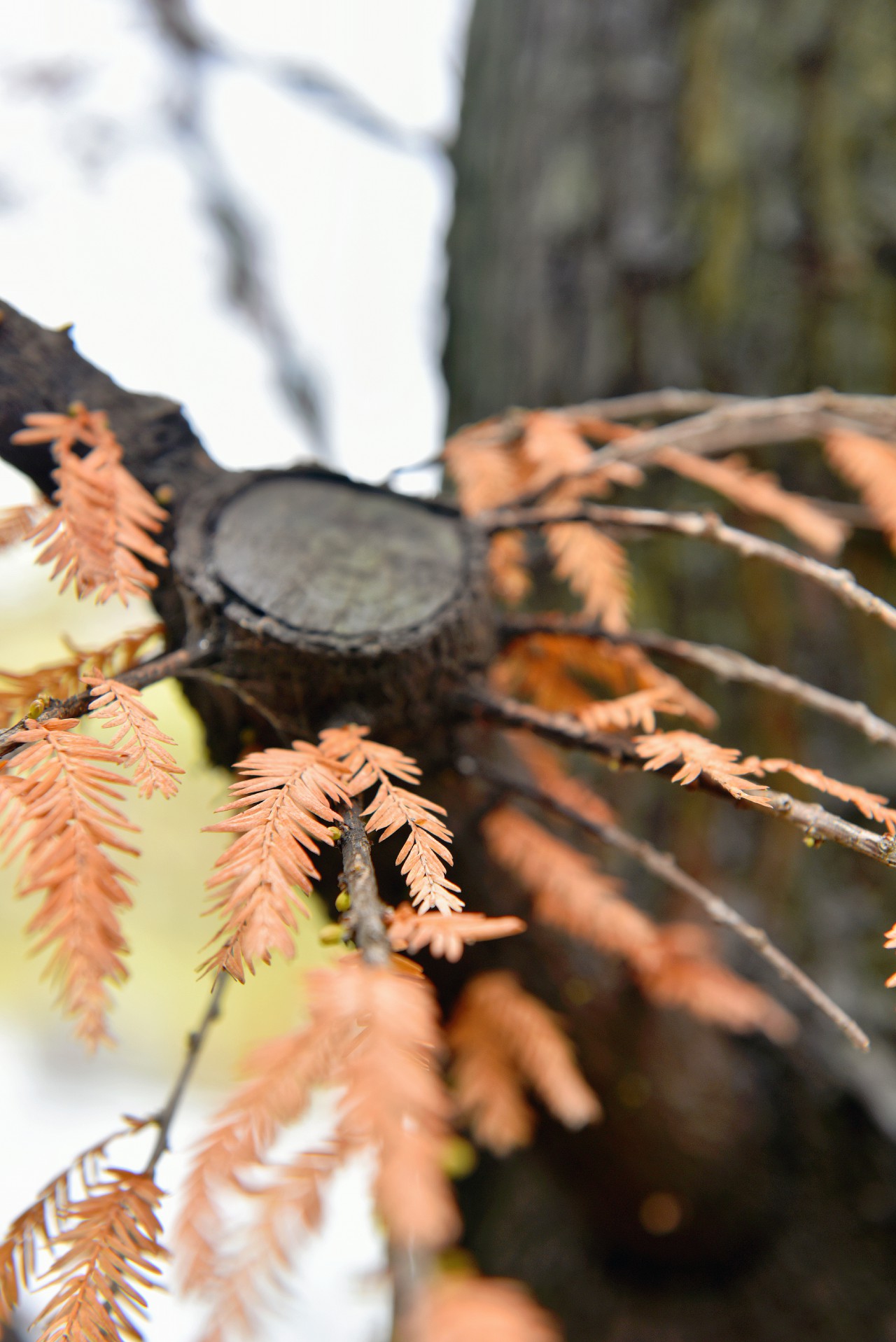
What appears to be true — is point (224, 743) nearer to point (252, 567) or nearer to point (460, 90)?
point (252, 567)

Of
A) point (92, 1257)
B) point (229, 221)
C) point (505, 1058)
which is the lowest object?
point (505, 1058)

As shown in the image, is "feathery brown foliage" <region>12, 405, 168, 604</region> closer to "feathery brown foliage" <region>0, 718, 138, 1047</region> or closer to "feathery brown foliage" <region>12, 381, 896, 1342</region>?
"feathery brown foliage" <region>12, 381, 896, 1342</region>

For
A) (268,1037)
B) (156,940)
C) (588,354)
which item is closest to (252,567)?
(268,1037)

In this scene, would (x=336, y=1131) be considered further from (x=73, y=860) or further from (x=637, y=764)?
(x=637, y=764)

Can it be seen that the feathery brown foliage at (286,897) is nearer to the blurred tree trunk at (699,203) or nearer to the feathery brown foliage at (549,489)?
the feathery brown foliage at (549,489)

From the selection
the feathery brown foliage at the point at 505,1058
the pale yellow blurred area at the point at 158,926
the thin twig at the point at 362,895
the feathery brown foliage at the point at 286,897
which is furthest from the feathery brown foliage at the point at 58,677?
the pale yellow blurred area at the point at 158,926

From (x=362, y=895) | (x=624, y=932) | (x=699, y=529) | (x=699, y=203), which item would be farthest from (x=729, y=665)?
(x=699, y=203)
